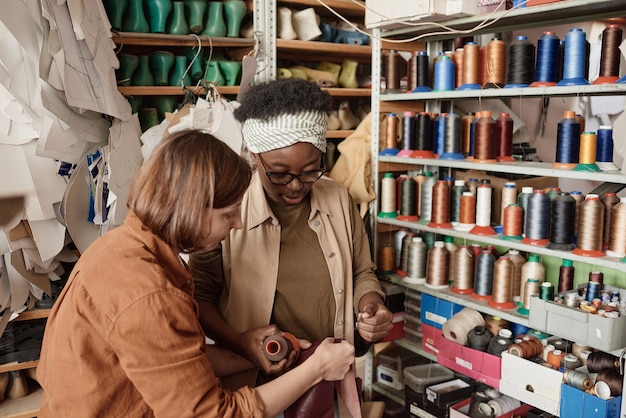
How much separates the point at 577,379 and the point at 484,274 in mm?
603

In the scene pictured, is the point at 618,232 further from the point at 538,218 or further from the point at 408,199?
the point at 408,199

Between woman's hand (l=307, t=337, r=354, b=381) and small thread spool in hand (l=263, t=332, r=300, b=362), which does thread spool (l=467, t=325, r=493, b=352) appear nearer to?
woman's hand (l=307, t=337, r=354, b=381)

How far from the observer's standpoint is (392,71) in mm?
2912

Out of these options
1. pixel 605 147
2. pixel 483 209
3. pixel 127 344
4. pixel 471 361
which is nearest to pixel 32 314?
pixel 127 344

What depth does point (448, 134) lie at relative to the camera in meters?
2.71

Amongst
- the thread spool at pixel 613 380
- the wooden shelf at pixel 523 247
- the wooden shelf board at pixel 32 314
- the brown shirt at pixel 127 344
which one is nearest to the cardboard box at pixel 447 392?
the wooden shelf at pixel 523 247

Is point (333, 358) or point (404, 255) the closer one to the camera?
point (333, 358)

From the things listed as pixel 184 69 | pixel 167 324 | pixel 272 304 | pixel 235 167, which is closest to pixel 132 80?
pixel 184 69

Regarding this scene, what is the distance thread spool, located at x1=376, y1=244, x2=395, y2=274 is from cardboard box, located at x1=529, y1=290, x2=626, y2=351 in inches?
34.6

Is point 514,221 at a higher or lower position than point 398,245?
higher

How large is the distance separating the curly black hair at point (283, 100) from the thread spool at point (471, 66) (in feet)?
3.00

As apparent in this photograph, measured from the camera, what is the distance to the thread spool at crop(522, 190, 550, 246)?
233cm

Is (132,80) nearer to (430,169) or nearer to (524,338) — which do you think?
(430,169)

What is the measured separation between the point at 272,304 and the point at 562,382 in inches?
45.5
